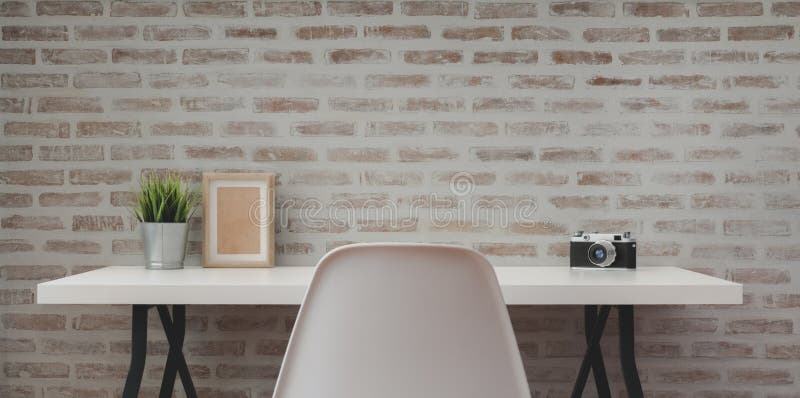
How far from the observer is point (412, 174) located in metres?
2.14

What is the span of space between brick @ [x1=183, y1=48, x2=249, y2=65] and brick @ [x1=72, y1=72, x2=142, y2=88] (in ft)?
0.62

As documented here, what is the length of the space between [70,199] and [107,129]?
272 mm

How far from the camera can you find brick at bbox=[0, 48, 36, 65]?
2.13 m

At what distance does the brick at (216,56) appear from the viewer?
A: 84.4 inches

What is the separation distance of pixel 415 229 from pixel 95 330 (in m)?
1.16

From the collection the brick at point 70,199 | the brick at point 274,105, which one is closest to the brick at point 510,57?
the brick at point 274,105

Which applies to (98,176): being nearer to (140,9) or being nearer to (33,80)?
(33,80)

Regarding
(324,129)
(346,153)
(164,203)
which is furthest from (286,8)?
(164,203)

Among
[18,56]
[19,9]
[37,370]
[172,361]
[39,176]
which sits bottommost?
[37,370]

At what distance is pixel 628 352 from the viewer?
5.40 feet

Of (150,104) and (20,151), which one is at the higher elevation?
(150,104)

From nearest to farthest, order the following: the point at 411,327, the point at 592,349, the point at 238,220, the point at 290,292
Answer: the point at 411,327 → the point at 290,292 → the point at 592,349 → the point at 238,220

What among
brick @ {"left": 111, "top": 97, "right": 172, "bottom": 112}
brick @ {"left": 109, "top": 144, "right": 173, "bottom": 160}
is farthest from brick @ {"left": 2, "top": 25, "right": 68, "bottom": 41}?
brick @ {"left": 109, "top": 144, "right": 173, "bottom": 160}

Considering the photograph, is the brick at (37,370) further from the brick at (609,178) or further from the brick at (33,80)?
the brick at (609,178)
